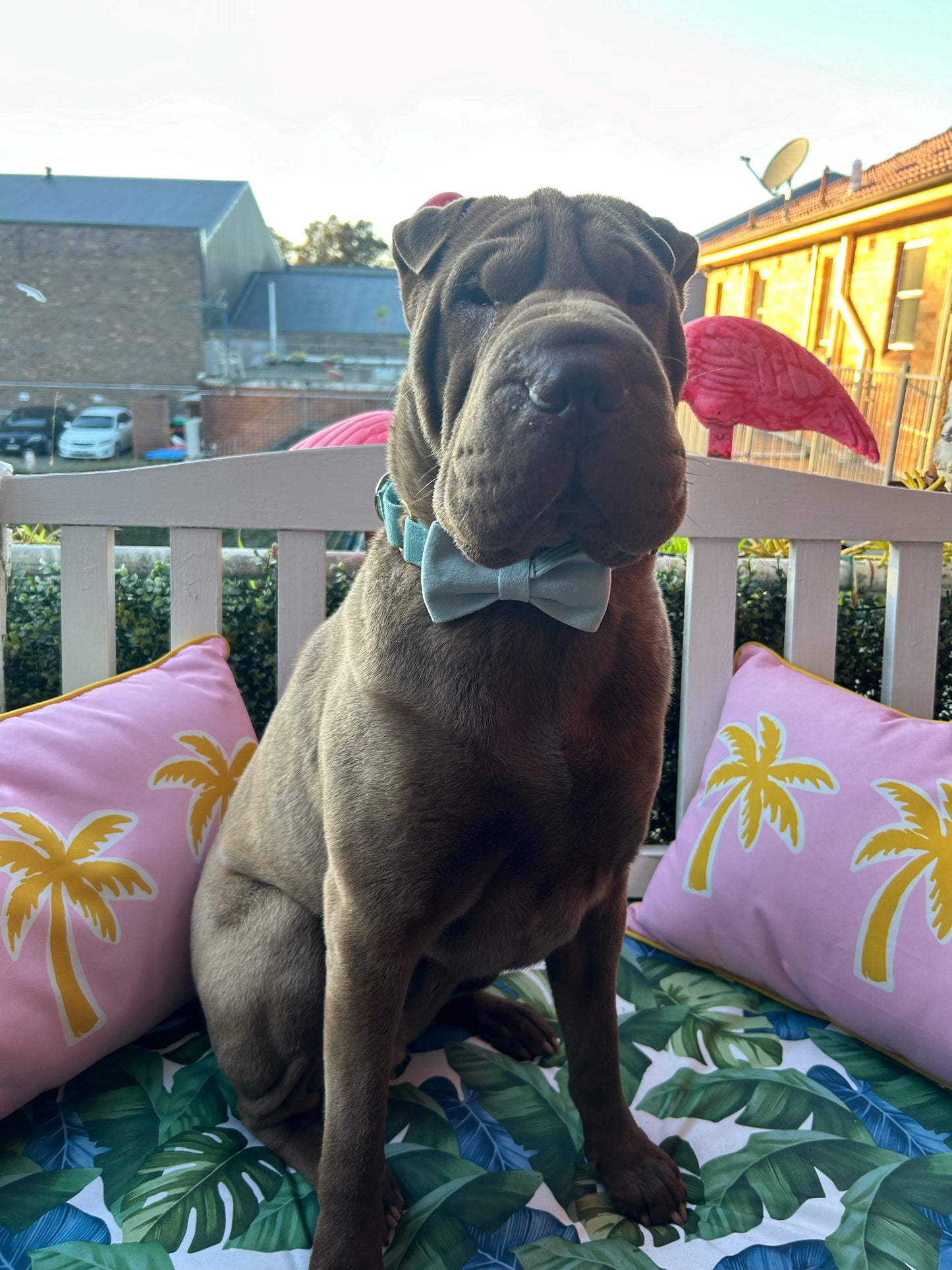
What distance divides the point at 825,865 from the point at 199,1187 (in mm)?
820

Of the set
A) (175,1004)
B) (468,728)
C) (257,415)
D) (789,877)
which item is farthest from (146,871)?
(257,415)

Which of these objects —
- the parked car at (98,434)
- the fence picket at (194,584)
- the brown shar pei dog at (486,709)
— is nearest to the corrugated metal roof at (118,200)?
the parked car at (98,434)

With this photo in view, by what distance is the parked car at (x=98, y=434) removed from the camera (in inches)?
169

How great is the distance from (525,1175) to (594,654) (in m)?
0.57

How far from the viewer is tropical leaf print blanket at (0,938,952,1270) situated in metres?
0.80

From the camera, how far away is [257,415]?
9.32 m

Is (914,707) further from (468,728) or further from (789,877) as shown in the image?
(468,728)

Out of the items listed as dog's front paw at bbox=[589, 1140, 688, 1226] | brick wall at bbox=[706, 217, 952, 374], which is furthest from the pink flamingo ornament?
brick wall at bbox=[706, 217, 952, 374]

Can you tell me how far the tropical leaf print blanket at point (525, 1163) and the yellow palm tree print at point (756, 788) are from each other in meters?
0.23

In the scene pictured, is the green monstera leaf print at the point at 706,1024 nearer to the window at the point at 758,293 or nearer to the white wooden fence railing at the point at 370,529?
the white wooden fence railing at the point at 370,529

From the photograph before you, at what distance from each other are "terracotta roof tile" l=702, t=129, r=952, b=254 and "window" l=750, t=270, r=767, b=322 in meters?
0.50

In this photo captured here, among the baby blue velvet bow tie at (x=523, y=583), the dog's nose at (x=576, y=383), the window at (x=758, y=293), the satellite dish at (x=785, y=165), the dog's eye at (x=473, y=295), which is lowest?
the baby blue velvet bow tie at (x=523, y=583)

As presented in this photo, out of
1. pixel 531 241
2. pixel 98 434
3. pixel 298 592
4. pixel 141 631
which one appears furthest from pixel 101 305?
pixel 531 241

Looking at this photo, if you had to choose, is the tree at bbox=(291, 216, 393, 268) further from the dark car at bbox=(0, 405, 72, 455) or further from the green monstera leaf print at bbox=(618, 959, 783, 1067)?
the green monstera leaf print at bbox=(618, 959, 783, 1067)
